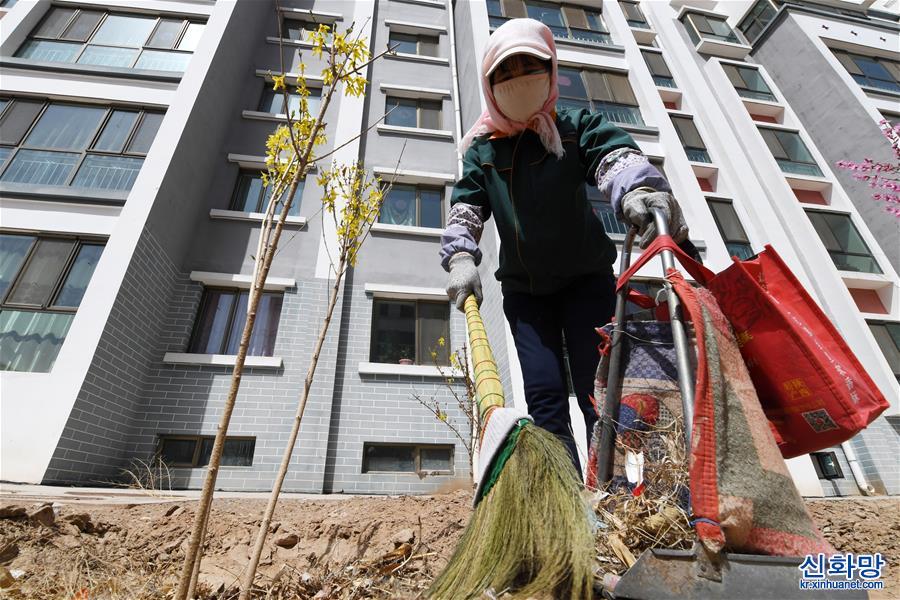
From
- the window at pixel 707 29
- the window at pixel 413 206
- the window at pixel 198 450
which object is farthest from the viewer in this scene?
the window at pixel 707 29

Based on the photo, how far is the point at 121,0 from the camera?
8.81 metres

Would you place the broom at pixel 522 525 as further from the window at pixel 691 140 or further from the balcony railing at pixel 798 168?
the balcony railing at pixel 798 168

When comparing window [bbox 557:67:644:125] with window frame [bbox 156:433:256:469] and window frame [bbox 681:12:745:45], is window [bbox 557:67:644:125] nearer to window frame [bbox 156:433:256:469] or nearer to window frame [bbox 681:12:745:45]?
window frame [bbox 681:12:745:45]

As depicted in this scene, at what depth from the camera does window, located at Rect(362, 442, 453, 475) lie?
638cm

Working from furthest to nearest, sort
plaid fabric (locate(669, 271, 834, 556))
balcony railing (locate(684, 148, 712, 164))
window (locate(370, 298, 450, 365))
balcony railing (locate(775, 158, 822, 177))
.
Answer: balcony railing (locate(775, 158, 822, 177))
balcony railing (locate(684, 148, 712, 164))
window (locate(370, 298, 450, 365))
plaid fabric (locate(669, 271, 834, 556))

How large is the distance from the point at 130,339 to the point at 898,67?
26569 millimetres

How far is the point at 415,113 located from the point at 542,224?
31.8 ft

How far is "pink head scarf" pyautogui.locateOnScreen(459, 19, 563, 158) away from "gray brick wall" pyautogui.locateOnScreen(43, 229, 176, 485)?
6036mm

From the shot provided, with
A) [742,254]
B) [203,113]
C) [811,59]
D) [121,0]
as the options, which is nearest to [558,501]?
[203,113]

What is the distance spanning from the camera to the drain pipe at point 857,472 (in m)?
8.62

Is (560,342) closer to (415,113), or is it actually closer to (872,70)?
(415,113)

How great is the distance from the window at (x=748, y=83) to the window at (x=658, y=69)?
249cm

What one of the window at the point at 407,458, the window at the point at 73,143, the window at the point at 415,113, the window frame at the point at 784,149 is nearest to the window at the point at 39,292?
the window at the point at 73,143

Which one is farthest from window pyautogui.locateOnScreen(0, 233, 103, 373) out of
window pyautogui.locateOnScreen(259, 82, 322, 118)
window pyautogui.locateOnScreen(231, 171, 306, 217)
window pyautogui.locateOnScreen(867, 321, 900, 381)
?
window pyautogui.locateOnScreen(867, 321, 900, 381)
